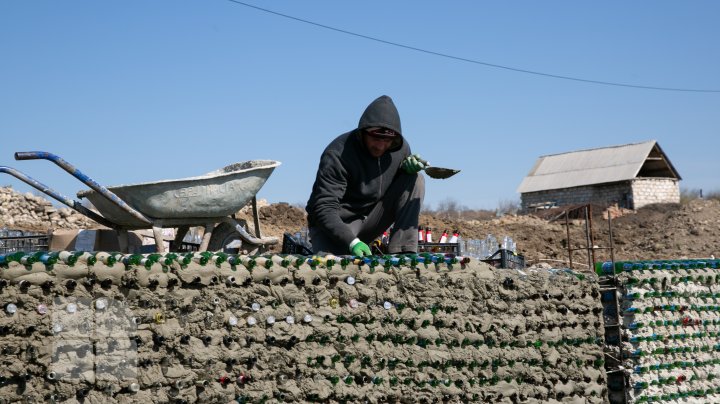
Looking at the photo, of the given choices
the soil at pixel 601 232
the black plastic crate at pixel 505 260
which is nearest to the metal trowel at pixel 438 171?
the black plastic crate at pixel 505 260

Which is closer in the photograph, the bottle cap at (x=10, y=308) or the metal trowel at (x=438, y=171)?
the bottle cap at (x=10, y=308)

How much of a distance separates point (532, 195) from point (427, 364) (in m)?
34.7

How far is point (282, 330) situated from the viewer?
14.3 ft

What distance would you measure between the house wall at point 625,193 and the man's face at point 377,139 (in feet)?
101

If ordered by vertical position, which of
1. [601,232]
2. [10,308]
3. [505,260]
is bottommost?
[10,308]

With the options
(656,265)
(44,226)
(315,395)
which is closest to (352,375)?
(315,395)

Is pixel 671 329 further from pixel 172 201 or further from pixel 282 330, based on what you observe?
pixel 172 201

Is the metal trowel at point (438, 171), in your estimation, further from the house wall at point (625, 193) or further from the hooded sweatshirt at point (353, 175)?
the house wall at point (625, 193)

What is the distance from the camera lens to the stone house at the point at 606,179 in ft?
114

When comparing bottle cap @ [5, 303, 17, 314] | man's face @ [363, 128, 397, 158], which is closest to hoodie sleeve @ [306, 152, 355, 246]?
man's face @ [363, 128, 397, 158]

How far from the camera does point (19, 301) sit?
376 centimetres

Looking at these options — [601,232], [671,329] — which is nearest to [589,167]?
[601,232]

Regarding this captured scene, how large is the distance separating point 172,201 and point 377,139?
1.60m

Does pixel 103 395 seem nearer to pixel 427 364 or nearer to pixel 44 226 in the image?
pixel 427 364
